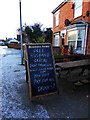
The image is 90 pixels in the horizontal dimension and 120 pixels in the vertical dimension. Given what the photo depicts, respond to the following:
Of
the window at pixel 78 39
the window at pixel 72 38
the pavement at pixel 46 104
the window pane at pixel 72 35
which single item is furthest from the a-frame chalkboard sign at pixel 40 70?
the window pane at pixel 72 35

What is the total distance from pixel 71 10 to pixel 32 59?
10.0m

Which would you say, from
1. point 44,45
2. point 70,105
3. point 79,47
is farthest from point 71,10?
point 70,105

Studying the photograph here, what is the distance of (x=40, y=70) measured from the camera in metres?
4.41

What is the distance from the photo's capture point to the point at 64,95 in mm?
4645

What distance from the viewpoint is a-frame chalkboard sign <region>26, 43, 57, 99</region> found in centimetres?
425

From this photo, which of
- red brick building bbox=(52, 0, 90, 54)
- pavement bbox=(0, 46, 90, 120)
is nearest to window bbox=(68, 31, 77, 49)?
red brick building bbox=(52, 0, 90, 54)

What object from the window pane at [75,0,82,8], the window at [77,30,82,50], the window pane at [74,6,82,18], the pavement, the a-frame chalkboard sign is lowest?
the pavement

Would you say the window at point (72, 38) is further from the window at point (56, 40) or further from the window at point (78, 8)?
the window at point (56, 40)

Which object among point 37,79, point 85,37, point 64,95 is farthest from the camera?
point 85,37

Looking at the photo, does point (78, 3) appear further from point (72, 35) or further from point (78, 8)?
point (72, 35)

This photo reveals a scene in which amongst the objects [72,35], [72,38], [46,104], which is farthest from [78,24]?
[46,104]

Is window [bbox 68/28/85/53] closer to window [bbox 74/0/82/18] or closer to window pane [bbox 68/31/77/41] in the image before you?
window pane [bbox 68/31/77/41]

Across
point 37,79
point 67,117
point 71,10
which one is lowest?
point 67,117

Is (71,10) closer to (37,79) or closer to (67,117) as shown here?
(37,79)
